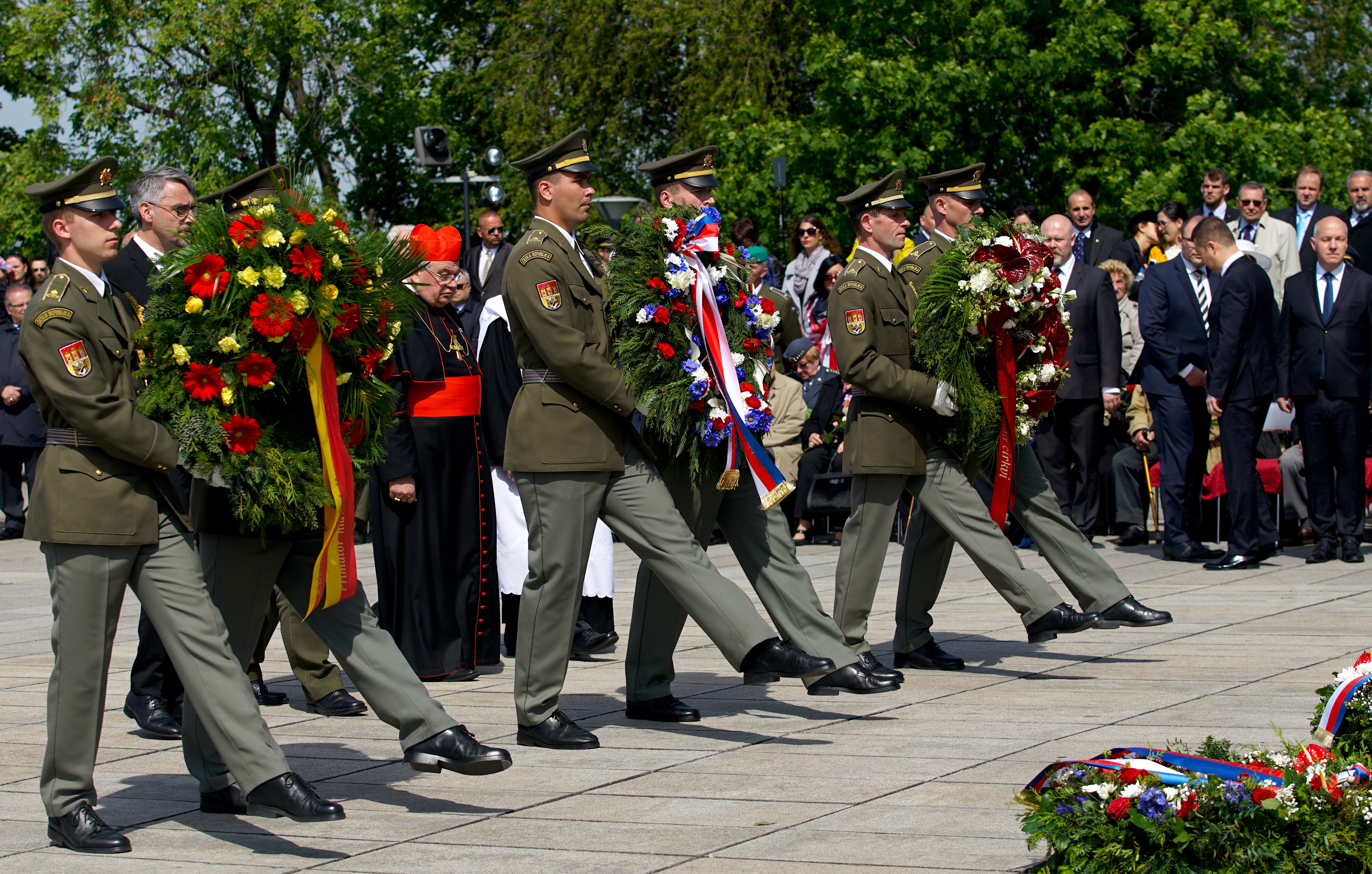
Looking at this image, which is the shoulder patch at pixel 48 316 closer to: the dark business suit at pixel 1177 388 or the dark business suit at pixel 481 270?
the dark business suit at pixel 481 270

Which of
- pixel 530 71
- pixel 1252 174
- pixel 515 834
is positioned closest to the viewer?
pixel 515 834

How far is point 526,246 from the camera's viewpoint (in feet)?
21.1

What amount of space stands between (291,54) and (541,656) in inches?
1277

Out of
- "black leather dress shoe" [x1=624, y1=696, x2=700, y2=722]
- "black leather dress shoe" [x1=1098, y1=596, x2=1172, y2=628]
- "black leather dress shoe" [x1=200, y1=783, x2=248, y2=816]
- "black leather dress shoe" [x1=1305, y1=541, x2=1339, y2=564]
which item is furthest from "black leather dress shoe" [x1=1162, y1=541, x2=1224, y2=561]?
"black leather dress shoe" [x1=200, y1=783, x2=248, y2=816]

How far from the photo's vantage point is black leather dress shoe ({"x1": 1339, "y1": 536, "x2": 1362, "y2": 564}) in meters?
11.5

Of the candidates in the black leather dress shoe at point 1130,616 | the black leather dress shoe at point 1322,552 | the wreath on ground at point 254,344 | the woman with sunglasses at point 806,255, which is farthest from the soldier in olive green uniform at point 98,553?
the woman with sunglasses at point 806,255

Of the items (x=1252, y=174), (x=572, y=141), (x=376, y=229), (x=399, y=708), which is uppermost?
(x=1252, y=174)

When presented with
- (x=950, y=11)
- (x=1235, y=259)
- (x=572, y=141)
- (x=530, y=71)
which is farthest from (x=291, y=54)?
(x=572, y=141)

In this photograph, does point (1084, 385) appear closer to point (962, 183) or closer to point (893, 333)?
point (962, 183)

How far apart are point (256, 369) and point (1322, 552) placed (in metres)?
8.50

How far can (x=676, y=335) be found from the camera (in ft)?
21.6

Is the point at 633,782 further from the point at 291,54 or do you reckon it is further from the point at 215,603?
the point at 291,54

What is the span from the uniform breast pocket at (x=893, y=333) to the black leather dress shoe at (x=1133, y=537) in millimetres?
5791

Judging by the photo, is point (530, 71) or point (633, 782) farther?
point (530, 71)
